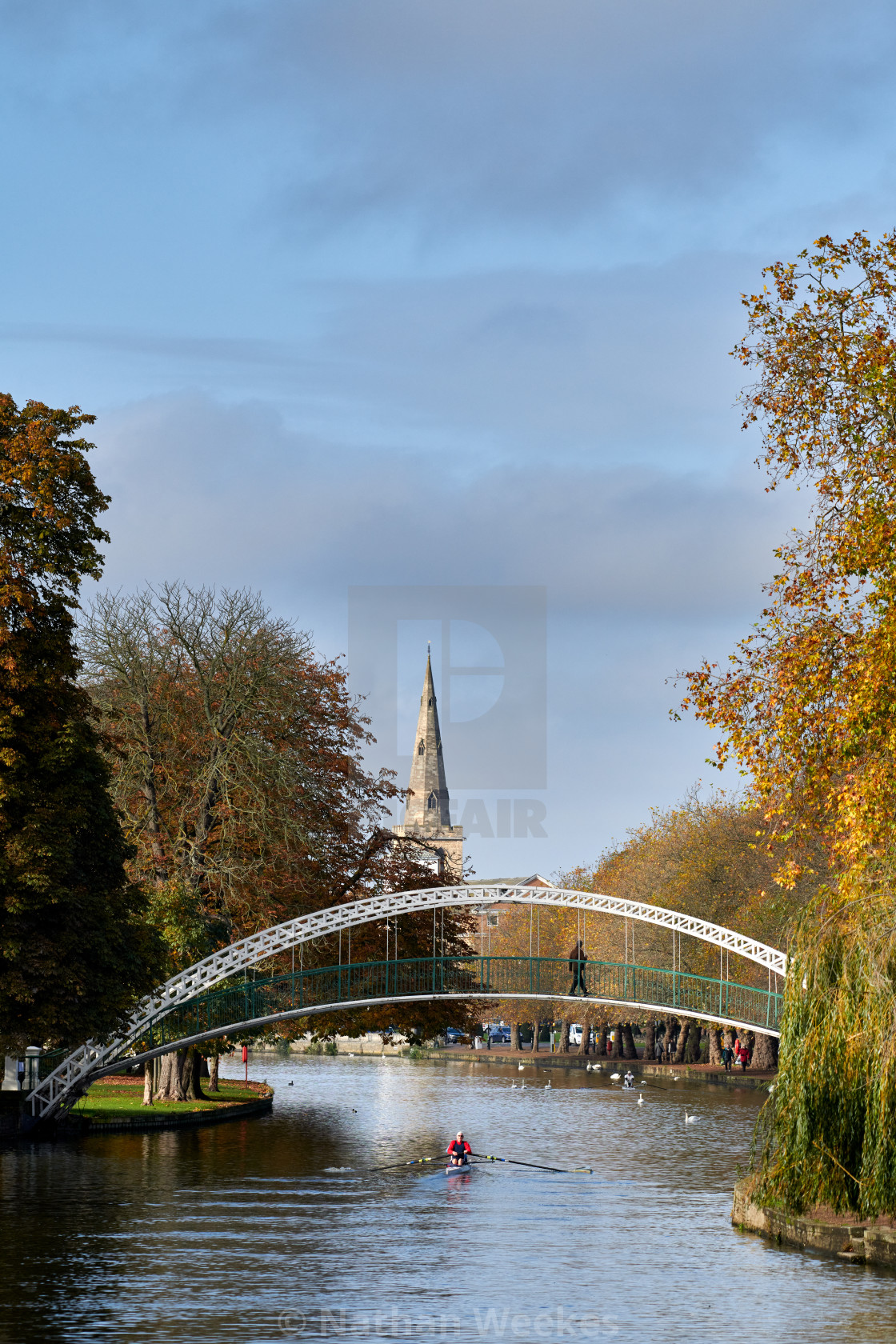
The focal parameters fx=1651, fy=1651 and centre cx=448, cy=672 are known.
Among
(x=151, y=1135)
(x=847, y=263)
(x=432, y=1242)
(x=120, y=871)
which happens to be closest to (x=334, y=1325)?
(x=432, y=1242)

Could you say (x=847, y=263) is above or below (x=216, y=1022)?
above

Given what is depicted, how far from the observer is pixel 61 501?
3638 centimetres

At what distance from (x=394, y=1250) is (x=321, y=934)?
775 inches

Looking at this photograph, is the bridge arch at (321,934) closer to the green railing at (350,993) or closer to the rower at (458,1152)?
the green railing at (350,993)

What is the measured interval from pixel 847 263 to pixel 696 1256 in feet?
49.5

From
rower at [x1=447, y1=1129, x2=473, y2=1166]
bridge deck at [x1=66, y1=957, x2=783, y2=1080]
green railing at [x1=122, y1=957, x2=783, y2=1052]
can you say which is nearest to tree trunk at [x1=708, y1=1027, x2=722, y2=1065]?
green railing at [x1=122, y1=957, x2=783, y2=1052]

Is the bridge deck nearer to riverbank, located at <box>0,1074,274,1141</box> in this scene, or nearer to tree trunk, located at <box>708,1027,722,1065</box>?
riverbank, located at <box>0,1074,274,1141</box>

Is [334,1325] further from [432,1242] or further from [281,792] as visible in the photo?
[281,792]

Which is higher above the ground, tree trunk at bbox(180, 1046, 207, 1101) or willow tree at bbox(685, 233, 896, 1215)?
willow tree at bbox(685, 233, 896, 1215)

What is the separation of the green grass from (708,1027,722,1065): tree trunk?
28.9 m

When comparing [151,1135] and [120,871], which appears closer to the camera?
[120,871]

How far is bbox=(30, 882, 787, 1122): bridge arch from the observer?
40.4 m

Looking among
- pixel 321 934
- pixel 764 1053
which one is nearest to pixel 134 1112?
pixel 321 934

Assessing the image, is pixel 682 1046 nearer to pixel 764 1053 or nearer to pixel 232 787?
pixel 764 1053
